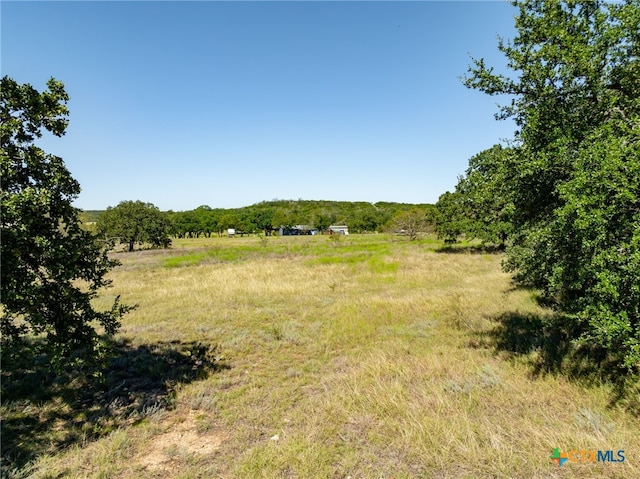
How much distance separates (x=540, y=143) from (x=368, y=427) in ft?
24.1

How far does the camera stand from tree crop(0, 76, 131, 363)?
4.95 metres

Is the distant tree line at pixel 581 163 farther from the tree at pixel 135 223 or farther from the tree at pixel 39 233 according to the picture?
the tree at pixel 135 223

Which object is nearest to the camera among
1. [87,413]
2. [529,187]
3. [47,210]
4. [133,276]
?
[47,210]

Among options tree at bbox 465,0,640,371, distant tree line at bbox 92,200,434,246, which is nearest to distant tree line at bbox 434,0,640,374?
tree at bbox 465,0,640,371

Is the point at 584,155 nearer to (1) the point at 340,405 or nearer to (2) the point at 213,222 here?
(1) the point at 340,405

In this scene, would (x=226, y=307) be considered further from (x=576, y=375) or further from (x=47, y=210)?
(x=576, y=375)

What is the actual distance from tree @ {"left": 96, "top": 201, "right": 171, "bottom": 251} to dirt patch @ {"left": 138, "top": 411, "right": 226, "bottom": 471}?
185ft

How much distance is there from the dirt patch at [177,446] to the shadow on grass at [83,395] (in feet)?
3.29

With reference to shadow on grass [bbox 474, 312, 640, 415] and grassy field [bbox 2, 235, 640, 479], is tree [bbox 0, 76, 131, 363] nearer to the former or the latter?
grassy field [bbox 2, 235, 640, 479]

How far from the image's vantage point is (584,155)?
566 centimetres

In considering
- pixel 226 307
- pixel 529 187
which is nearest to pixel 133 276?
pixel 226 307

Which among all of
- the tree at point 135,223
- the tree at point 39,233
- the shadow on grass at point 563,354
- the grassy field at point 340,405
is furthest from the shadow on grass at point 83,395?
the tree at point 135,223

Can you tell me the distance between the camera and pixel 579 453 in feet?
16.0

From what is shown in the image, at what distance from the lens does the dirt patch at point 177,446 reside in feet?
17.2
